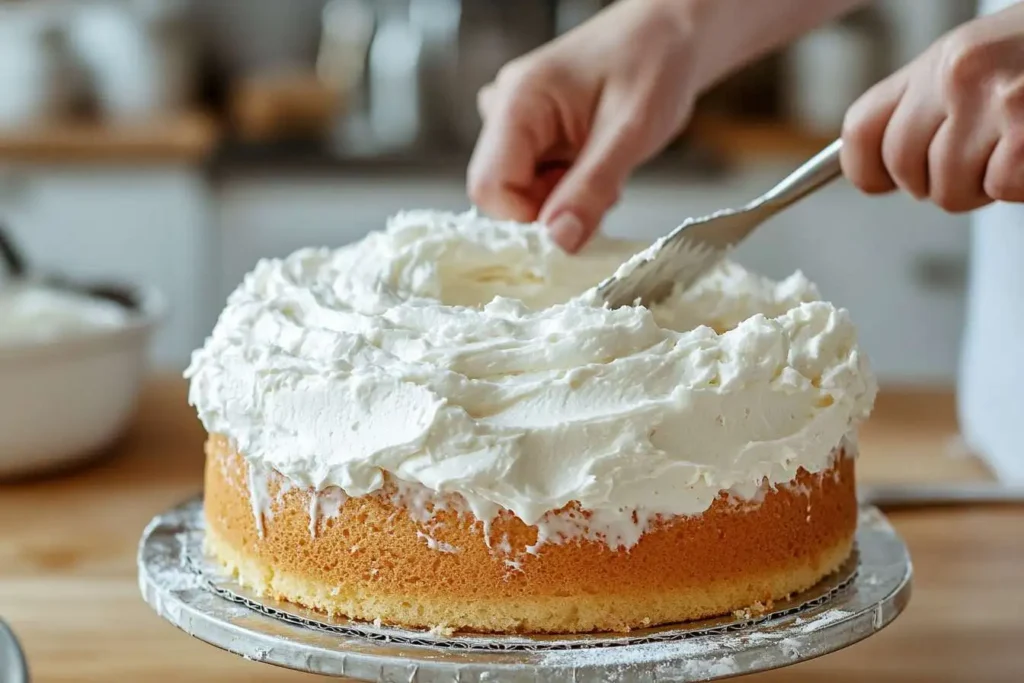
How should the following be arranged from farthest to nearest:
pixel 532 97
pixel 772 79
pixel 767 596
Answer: pixel 772 79 < pixel 532 97 < pixel 767 596

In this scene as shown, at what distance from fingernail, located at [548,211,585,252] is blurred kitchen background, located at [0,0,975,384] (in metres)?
1.67

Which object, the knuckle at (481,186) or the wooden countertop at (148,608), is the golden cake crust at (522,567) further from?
the knuckle at (481,186)

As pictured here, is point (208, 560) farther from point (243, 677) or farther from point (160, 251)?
point (160, 251)

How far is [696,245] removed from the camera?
3.75 ft

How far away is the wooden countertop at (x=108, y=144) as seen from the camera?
2908mm

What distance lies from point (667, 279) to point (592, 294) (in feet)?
0.30

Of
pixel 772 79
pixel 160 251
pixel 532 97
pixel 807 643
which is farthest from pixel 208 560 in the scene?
pixel 772 79

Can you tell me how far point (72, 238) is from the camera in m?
3.00

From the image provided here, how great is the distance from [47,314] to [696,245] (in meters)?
0.90

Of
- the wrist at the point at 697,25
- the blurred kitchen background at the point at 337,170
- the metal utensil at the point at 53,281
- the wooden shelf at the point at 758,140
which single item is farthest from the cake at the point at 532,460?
the wooden shelf at the point at 758,140

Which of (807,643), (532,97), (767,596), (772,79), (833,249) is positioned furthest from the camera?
(772,79)

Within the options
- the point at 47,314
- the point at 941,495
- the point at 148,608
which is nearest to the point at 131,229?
the point at 47,314

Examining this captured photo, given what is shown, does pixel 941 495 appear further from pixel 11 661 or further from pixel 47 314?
pixel 47 314

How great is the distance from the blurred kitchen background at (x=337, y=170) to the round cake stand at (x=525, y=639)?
71.3 inches
